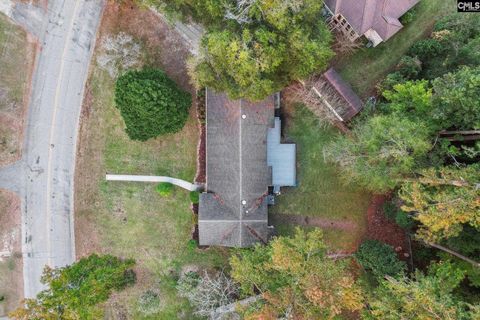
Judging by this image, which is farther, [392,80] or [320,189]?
[320,189]

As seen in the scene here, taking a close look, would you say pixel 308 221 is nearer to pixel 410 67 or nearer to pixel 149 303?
pixel 410 67

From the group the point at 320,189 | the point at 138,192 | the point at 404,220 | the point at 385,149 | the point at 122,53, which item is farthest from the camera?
the point at 138,192

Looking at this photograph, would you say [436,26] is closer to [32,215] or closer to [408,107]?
[408,107]

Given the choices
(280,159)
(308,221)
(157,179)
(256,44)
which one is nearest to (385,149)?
(280,159)

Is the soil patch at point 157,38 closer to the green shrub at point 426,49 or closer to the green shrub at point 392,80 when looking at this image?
the green shrub at point 392,80

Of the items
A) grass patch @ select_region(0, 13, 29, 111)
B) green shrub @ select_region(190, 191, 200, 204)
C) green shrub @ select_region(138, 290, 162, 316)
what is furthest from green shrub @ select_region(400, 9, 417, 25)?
grass patch @ select_region(0, 13, 29, 111)

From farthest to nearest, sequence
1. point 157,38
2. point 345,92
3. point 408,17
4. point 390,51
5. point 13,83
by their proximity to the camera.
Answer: point 13,83 < point 157,38 < point 390,51 < point 408,17 < point 345,92

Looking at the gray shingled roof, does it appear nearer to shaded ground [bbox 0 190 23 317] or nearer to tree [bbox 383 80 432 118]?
tree [bbox 383 80 432 118]
